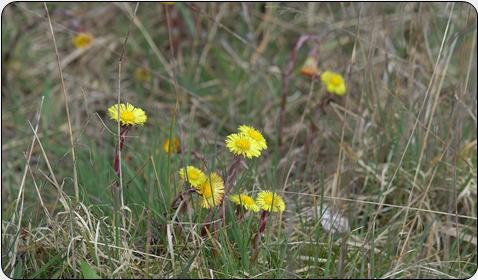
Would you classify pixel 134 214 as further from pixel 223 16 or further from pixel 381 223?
pixel 223 16

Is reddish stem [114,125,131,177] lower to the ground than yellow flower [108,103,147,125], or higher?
lower

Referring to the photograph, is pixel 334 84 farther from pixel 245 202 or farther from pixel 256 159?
pixel 245 202

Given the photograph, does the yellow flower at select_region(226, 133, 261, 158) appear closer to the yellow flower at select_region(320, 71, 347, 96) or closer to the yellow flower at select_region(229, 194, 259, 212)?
the yellow flower at select_region(229, 194, 259, 212)

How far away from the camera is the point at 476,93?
90.6 inches

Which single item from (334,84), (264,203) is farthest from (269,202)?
(334,84)

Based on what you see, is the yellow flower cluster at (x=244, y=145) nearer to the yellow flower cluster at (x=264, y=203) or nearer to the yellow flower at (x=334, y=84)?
the yellow flower cluster at (x=264, y=203)

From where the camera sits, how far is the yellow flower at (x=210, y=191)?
4.84 feet

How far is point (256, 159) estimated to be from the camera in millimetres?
1816

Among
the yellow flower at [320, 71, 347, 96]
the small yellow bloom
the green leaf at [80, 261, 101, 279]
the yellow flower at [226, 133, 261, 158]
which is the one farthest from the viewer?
the small yellow bloom

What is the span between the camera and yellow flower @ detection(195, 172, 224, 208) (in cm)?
148

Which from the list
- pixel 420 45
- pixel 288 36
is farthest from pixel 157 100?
pixel 420 45

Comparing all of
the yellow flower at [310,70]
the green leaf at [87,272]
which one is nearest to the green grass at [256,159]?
the green leaf at [87,272]

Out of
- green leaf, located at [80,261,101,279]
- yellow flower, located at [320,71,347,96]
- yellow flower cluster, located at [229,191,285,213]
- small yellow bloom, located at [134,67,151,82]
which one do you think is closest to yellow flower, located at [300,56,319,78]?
yellow flower, located at [320,71,347,96]

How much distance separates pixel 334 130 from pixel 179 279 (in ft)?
3.53
